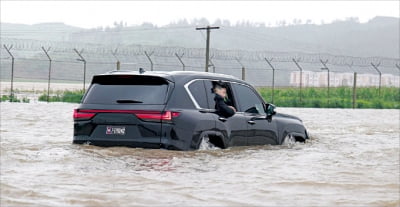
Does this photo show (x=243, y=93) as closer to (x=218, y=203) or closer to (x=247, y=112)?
(x=247, y=112)

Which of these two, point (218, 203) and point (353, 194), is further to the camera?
point (353, 194)

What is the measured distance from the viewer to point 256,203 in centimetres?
820

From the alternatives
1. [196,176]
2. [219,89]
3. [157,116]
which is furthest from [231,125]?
[196,176]

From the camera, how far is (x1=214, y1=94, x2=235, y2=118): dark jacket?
12695 mm

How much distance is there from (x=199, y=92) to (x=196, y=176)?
2.54 m

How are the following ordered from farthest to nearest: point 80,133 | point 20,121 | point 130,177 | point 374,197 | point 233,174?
point 20,121
point 80,133
point 233,174
point 130,177
point 374,197

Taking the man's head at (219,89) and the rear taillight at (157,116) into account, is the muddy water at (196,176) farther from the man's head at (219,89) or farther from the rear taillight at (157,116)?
the man's head at (219,89)

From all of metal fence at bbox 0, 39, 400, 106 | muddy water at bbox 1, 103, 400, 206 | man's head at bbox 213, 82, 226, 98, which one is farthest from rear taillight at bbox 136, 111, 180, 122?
metal fence at bbox 0, 39, 400, 106

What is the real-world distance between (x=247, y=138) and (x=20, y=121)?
31.7 feet

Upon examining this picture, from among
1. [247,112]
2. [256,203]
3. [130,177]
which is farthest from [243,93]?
[256,203]

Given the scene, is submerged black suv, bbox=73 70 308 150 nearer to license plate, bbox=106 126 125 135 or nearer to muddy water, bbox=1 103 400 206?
license plate, bbox=106 126 125 135

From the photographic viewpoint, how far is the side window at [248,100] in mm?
13578

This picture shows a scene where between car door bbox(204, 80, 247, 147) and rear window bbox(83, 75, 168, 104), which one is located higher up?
rear window bbox(83, 75, 168, 104)

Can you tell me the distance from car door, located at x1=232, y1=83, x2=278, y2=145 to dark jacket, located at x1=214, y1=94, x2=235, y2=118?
2.07 feet
